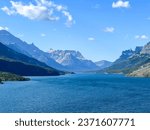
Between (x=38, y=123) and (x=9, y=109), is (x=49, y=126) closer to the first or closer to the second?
(x=38, y=123)

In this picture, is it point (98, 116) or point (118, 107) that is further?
point (118, 107)

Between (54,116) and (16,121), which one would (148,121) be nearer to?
(54,116)

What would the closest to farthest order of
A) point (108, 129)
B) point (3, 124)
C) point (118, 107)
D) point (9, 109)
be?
1. point (108, 129)
2. point (3, 124)
3. point (9, 109)
4. point (118, 107)

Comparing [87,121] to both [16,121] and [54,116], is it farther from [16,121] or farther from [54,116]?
[16,121]

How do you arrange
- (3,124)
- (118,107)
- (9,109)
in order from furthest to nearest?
1. (118,107)
2. (9,109)
3. (3,124)

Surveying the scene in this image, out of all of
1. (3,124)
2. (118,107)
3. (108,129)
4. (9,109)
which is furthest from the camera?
(118,107)

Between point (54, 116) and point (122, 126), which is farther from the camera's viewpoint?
point (54, 116)

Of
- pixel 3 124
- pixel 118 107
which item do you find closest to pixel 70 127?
pixel 3 124

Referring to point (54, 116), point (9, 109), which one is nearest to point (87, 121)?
point (54, 116)

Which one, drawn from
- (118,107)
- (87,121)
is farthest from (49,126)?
(118,107)
